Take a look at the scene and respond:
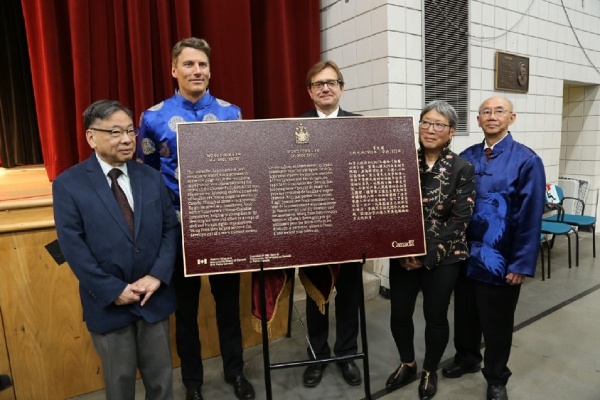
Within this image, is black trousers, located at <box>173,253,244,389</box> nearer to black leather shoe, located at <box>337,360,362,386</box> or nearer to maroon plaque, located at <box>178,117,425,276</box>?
maroon plaque, located at <box>178,117,425,276</box>

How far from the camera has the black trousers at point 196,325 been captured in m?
1.92

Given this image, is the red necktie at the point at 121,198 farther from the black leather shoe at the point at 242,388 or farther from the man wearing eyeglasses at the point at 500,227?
the man wearing eyeglasses at the point at 500,227

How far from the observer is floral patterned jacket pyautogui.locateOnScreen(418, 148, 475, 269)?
180 centimetres

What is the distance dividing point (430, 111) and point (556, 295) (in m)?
2.44

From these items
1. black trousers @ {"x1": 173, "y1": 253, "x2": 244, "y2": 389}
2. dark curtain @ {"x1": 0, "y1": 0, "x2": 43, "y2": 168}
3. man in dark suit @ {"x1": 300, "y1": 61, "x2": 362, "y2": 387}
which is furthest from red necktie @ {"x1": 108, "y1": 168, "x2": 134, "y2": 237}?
dark curtain @ {"x1": 0, "y1": 0, "x2": 43, "y2": 168}

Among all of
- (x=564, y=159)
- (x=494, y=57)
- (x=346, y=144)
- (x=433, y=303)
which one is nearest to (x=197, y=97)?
(x=346, y=144)

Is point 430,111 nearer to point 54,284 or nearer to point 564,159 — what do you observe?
point 54,284

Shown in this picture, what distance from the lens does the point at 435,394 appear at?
205 cm

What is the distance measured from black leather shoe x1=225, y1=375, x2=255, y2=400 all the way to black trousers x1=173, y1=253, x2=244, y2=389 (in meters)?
0.03

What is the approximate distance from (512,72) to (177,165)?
3.53 metres

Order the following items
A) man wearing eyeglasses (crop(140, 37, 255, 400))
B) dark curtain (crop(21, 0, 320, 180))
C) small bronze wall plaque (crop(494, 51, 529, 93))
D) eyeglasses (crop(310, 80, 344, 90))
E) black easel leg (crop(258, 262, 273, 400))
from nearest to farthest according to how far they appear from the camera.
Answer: black easel leg (crop(258, 262, 273, 400)), man wearing eyeglasses (crop(140, 37, 255, 400)), eyeglasses (crop(310, 80, 344, 90)), dark curtain (crop(21, 0, 320, 180)), small bronze wall plaque (crop(494, 51, 529, 93))

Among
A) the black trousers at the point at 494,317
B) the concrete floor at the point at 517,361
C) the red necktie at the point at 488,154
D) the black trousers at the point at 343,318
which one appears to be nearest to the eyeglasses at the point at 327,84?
the red necktie at the point at 488,154

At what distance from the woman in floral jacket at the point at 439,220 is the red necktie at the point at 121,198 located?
3.94ft

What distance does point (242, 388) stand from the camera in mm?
2031
